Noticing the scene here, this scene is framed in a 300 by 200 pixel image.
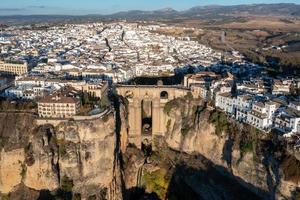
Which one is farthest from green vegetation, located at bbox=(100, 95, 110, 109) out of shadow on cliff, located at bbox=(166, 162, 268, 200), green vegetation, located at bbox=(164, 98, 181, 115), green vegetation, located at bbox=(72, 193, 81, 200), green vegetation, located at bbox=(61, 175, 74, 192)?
shadow on cliff, located at bbox=(166, 162, 268, 200)

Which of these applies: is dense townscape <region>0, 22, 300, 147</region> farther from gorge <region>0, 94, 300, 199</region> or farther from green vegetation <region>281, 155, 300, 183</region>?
green vegetation <region>281, 155, 300, 183</region>

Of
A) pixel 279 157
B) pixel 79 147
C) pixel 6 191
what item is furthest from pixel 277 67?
pixel 6 191

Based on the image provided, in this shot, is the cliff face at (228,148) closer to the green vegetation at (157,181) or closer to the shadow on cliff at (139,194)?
the green vegetation at (157,181)

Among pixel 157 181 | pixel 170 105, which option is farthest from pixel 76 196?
pixel 170 105

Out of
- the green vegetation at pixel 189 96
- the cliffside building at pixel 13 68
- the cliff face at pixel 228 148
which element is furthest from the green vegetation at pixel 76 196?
the cliffside building at pixel 13 68

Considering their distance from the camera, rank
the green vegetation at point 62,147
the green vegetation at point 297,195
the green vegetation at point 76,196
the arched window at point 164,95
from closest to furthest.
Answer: the green vegetation at point 297,195 < the green vegetation at point 62,147 < the green vegetation at point 76,196 < the arched window at point 164,95

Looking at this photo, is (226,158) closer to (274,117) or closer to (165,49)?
(274,117)

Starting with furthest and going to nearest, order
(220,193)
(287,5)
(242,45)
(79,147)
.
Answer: (287,5)
(242,45)
(220,193)
(79,147)
